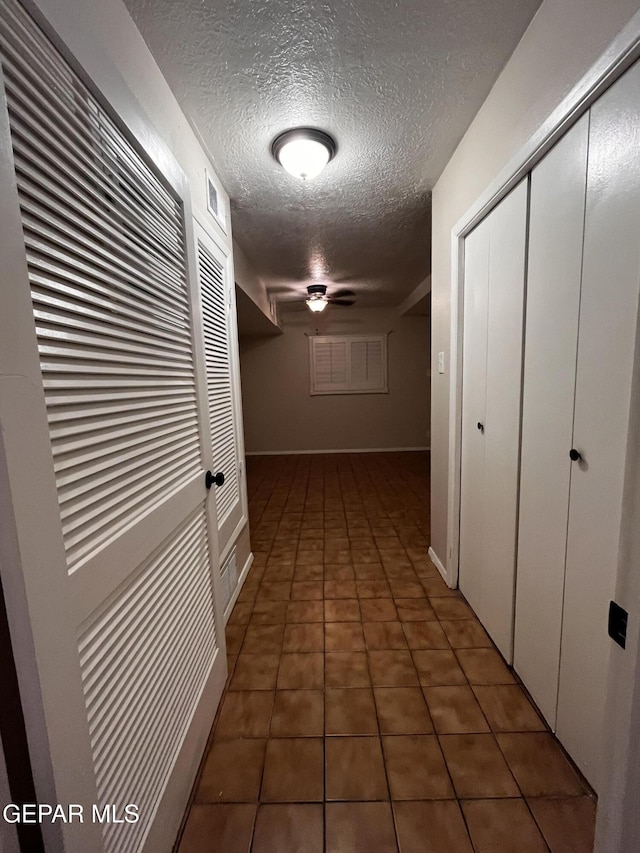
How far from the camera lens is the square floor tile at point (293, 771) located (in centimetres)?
102

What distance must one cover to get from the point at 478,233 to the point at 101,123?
1513mm

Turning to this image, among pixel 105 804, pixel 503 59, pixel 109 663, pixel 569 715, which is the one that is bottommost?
pixel 569 715

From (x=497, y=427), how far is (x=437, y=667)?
108 centimetres

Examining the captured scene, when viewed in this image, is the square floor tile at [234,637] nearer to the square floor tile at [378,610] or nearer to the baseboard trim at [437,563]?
the square floor tile at [378,610]

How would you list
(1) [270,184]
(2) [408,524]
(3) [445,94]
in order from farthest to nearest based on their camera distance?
(2) [408,524] → (1) [270,184] → (3) [445,94]

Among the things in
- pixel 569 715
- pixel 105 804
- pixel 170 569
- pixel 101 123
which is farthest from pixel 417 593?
pixel 101 123

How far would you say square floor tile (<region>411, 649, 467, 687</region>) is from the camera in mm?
1395

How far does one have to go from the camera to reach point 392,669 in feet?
4.80

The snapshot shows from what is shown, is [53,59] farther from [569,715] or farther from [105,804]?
[569,715]

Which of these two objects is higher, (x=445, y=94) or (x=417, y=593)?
(x=445, y=94)

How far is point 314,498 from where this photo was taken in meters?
3.65

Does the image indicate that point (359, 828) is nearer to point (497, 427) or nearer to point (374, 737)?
point (374, 737)

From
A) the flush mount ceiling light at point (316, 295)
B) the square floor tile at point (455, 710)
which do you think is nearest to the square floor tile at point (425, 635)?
the square floor tile at point (455, 710)

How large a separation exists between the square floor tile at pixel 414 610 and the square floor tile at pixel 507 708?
0.42 metres
